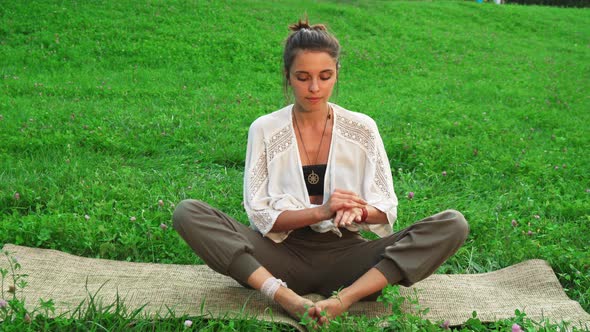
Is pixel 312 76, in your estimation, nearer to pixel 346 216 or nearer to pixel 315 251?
pixel 346 216

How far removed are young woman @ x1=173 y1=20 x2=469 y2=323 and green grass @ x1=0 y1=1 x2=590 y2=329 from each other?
91cm

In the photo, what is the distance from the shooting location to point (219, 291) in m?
3.76

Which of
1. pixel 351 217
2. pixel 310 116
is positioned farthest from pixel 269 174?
pixel 351 217

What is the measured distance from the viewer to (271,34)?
41.7 feet

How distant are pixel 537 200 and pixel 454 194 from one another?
0.64 metres

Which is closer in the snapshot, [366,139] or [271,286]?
[271,286]

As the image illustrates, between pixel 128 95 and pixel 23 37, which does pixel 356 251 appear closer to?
pixel 128 95

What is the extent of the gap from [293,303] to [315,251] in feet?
1.77

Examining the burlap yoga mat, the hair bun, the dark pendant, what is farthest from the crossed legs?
the hair bun

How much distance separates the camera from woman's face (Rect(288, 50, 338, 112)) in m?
3.70

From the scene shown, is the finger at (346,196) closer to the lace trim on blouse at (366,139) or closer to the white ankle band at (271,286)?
the lace trim on blouse at (366,139)

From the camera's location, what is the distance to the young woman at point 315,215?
3.47 metres

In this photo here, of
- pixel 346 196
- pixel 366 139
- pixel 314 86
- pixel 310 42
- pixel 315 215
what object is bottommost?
pixel 315 215

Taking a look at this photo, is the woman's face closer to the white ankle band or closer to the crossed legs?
the crossed legs
